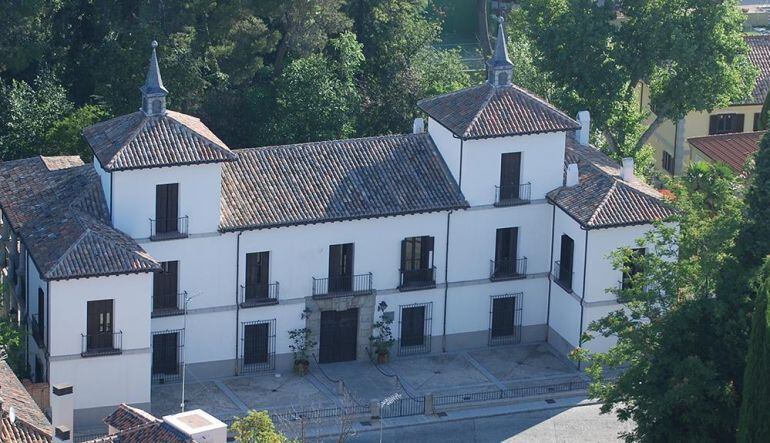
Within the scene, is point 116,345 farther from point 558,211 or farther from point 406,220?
point 558,211

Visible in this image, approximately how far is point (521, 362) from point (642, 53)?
61.9 ft

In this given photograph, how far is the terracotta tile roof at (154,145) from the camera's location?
223 ft

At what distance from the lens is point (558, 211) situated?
244 feet

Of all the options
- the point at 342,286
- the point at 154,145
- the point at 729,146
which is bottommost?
the point at 342,286

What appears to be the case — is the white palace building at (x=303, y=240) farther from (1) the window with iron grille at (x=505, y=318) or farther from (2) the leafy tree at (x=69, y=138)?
(2) the leafy tree at (x=69, y=138)

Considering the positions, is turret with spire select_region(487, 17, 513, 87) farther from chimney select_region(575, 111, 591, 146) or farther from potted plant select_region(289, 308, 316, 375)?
potted plant select_region(289, 308, 316, 375)

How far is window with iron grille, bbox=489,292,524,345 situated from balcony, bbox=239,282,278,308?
9.41 m

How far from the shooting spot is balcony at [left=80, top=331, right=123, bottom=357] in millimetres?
66375

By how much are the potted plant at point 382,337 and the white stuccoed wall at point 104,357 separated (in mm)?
10151

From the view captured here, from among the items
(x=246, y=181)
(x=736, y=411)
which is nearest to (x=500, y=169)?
(x=246, y=181)

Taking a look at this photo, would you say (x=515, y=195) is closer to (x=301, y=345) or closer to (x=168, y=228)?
(x=301, y=345)

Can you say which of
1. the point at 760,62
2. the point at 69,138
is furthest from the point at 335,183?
the point at 760,62

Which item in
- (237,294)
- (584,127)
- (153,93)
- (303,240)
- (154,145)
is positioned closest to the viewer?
(154,145)

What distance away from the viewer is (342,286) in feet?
238
